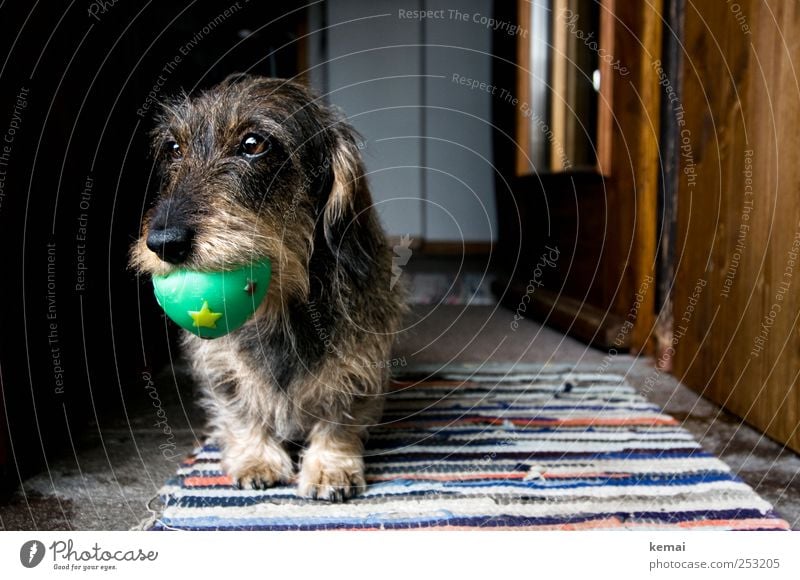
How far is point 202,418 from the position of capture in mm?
2244

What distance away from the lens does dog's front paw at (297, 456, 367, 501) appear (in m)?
1.60

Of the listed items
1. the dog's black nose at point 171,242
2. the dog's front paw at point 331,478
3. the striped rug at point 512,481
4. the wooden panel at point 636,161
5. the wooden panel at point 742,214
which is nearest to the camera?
the dog's black nose at point 171,242

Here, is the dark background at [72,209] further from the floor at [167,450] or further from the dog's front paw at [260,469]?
the dog's front paw at [260,469]

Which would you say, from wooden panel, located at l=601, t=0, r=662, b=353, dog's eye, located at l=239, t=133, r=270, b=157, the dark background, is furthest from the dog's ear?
wooden panel, located at l=601, t=0, r=662, b=353

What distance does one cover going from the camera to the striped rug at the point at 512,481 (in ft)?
4.86

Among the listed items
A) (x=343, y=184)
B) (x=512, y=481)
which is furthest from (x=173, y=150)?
(x=512, y=481)

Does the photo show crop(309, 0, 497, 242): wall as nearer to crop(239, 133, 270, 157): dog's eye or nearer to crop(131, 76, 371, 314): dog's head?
crop(131, 76, 371, 314): dog's head

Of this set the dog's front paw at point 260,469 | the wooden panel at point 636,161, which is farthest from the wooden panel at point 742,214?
the dog's front paw at point 260,469

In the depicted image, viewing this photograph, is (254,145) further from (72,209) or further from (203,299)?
(72,209)

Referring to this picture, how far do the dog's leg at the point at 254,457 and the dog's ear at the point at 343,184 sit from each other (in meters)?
0.55

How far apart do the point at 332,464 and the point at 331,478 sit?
4 centimetres

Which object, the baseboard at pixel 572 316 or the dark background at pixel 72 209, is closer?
the dark background at pixel 72 209

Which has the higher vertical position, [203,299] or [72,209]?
[72,209]

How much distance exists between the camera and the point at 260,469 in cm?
170
